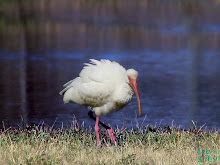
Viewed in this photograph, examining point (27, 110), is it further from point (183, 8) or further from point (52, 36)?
point (183, 8)

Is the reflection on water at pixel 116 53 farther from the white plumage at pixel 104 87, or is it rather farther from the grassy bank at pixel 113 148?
the grassy bank at pixel 113 148

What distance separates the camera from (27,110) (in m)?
9.87

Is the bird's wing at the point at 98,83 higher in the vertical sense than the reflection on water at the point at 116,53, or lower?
higher

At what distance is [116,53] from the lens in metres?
14.9

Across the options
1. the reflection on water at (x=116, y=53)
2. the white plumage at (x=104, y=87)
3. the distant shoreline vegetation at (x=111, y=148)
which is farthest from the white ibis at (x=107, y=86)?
the reflection on water at (x=116, y=53)

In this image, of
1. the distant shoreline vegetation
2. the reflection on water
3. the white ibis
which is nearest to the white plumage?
the white ibis

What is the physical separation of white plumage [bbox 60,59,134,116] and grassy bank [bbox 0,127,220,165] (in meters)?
0.40

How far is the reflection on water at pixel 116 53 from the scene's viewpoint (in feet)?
32.2

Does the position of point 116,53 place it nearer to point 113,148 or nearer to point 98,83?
point 98,83

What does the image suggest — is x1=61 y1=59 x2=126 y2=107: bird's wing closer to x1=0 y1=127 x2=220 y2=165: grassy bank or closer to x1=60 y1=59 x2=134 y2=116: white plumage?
x1=60 y1=59 x2=134 y2=116: white plumage

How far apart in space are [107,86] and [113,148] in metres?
0.89

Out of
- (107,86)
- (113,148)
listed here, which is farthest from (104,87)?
(113,148)

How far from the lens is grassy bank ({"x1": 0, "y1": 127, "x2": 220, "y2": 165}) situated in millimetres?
5535

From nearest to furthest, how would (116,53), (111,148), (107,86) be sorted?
1. (111,148)
2. (107,86)
3. (116,53)
